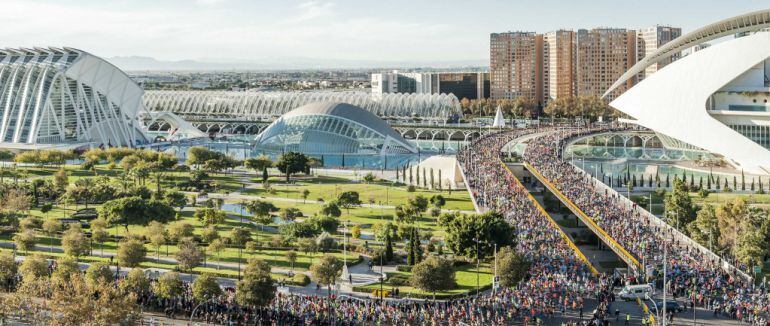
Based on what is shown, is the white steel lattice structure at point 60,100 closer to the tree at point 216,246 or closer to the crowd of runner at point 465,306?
the tree at point 216,246

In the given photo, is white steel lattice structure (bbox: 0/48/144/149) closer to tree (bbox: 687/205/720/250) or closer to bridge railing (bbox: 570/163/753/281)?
bridge railing (bbox: 570/163/753/281)

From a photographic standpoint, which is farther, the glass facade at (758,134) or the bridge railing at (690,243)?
the glass facade at (758,134)

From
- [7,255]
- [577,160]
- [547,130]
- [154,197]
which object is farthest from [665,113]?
[7,255]

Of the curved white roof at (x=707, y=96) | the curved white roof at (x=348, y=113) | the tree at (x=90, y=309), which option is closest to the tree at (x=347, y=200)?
the tree at (x=90, y=309)

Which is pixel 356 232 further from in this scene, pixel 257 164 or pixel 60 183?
pixel 257 164

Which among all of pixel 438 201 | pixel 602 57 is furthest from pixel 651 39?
pixel 438 201

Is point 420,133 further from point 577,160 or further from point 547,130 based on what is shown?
point 577,160
